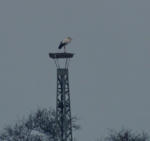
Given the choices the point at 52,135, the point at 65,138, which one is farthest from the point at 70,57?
the point at 52,135

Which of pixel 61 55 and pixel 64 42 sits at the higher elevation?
pixel 64 42

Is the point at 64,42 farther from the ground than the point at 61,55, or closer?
farther from the ground

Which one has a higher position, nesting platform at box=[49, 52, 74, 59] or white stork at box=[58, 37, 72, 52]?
white stork at box=[58, 37, 72, 52]

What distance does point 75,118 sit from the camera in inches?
2734

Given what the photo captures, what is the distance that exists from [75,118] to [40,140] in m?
4.55

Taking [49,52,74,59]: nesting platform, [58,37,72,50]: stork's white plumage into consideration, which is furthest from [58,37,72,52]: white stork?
[49,52,74,59]: nesting platform

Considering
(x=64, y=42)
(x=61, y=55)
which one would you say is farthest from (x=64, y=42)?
(x=61, y=55)

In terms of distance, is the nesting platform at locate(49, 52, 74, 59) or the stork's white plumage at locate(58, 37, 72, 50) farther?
the stork's white plumage at locate(58, 37, 72, 50)

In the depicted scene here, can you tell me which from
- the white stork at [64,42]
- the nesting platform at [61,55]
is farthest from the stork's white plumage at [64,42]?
the nesting platform at [61,55]

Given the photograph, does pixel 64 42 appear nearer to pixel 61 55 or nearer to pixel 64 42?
pixel 64 42

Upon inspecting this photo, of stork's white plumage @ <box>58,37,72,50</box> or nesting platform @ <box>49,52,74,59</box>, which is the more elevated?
stork's white plumage @ <box>58,37,72,50</box>

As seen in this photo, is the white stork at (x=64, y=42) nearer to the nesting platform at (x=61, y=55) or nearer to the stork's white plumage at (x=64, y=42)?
the stork's white plumage at (x=64, y=42)

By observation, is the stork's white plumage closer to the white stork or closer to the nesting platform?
the white stork

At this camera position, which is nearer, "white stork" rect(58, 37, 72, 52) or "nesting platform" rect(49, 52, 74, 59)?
"nesting platform" rect(49, 52, 74, 59)
